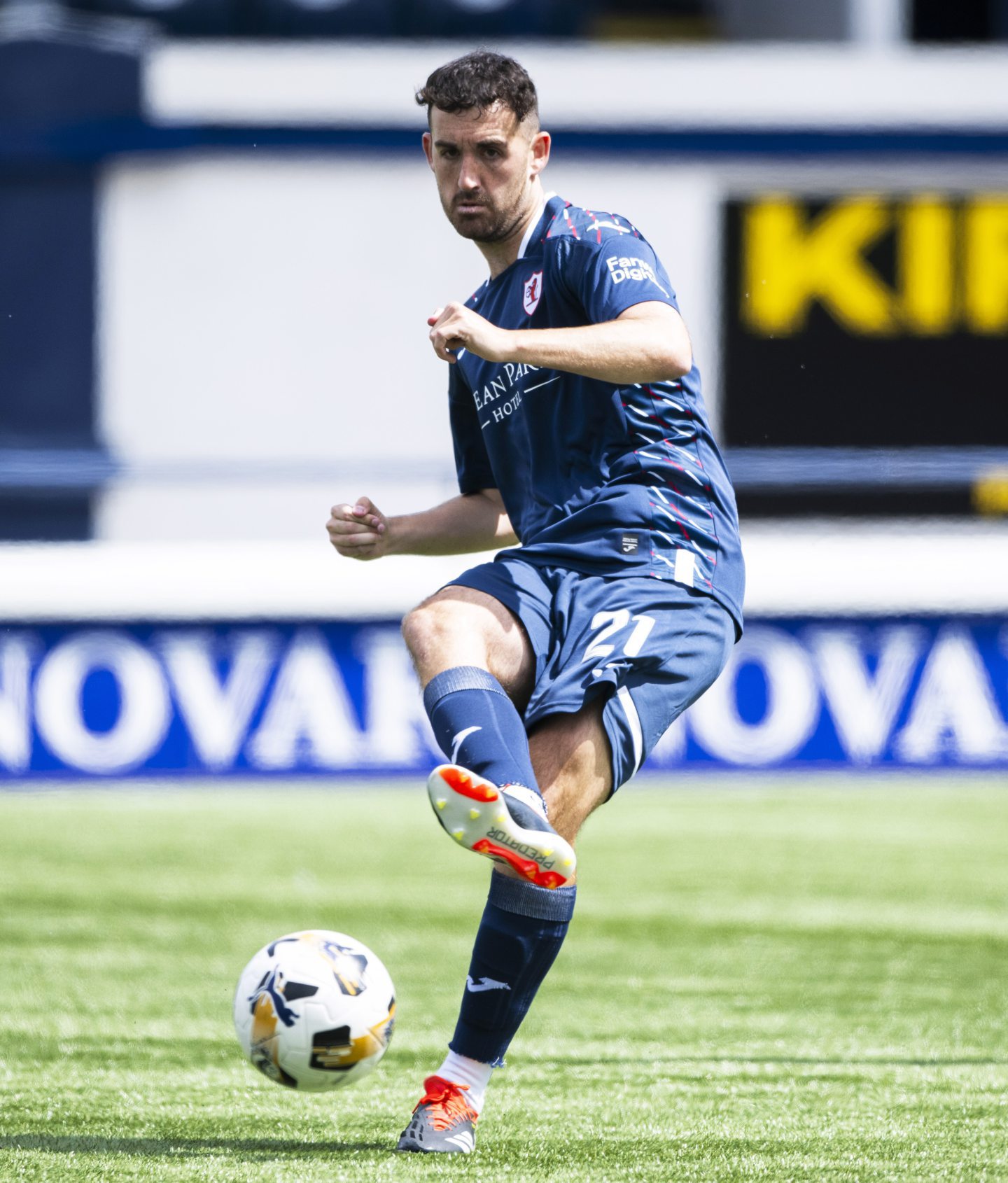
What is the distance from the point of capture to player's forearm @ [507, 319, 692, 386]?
10.4ft

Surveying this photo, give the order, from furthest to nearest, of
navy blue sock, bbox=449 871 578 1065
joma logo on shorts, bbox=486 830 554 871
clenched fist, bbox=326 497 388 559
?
clenched fist, bbox=326 497 388 559 < navy blue sock, bbox=449 871 578 1065 < joma logo on shorts, bbox=486 830 554 871

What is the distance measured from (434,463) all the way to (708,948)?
527 cm

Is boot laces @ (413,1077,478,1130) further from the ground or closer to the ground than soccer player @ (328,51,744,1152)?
closer to the ground

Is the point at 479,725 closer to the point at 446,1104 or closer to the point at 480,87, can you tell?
the point at 446,1104

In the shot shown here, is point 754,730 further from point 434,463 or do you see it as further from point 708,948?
point 708,948

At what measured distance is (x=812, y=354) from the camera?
11.0 metres

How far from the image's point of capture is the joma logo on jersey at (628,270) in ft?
11.2

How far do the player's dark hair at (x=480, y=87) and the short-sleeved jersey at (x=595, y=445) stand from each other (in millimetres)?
233

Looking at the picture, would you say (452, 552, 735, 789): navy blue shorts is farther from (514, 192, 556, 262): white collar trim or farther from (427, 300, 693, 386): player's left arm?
(514, 192, 556, 262): white collar trim

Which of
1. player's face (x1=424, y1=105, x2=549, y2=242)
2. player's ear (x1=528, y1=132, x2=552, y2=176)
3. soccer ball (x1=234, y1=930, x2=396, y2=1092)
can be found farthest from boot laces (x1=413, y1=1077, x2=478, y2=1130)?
player's ear (x1=528, y1=132, x2=552, y2=176)

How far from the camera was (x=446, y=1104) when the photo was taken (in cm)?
332

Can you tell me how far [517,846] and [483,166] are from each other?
3.83 ft

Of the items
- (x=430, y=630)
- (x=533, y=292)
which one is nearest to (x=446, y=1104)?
(x=430, y=630)

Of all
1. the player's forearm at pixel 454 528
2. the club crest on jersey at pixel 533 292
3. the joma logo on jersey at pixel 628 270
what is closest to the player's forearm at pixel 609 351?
the joma logo on jersey at pixel 628 270
